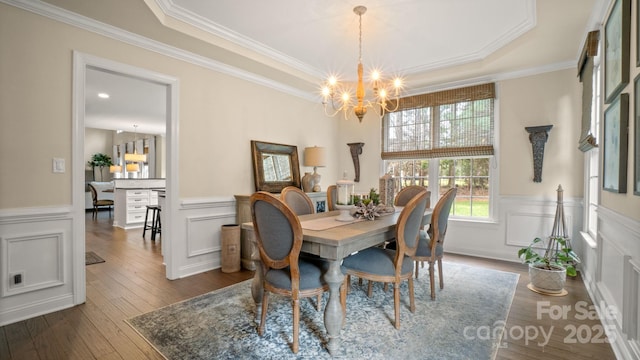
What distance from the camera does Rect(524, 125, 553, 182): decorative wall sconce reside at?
3.84 m

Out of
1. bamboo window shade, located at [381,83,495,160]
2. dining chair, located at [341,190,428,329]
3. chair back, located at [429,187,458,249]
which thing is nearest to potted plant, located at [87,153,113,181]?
bamboo window shade, located at [381,83,495,160]

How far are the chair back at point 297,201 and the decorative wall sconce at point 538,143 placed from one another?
296 centimetres

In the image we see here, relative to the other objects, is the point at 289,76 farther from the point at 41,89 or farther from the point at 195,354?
the point at 195,354

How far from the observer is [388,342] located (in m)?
2.06

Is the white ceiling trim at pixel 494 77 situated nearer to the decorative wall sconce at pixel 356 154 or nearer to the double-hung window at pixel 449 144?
the double-hung window at pixel 449 144

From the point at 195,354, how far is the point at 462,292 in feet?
7.85

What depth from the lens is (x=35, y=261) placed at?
2467 mm

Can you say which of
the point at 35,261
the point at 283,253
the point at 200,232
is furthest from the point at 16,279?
the point at 283,253

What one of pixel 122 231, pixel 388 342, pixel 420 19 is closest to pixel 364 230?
pixel 388 342

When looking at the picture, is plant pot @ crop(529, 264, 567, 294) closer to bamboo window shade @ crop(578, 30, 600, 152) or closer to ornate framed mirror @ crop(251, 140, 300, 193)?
bamboo window shade @ crop(578, 30, 600, 152)

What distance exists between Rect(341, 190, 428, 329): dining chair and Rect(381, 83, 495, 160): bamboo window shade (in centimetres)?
255

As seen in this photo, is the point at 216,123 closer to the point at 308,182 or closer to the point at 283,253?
the point at 308,182

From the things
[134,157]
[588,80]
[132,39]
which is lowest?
[134,157]

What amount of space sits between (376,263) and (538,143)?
9.85 feet
